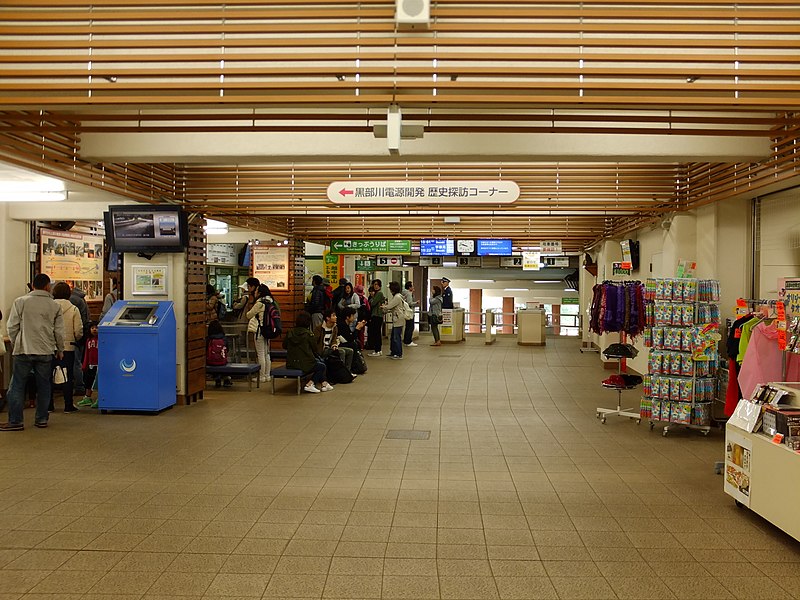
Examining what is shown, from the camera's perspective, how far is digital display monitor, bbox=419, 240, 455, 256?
59.9 ft

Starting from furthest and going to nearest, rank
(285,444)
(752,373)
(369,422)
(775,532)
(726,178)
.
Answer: (369,422), (726,178), (285,444), (752,373), (775,532)

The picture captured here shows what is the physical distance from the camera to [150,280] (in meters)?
9.10

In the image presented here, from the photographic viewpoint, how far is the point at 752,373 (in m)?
6.32

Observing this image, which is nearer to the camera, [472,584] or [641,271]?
[472,584]

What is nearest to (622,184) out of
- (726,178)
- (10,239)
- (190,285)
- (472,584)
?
(726,178)

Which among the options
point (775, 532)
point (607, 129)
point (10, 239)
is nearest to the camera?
point (775, 532)

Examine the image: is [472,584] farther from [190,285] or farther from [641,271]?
[641,271]

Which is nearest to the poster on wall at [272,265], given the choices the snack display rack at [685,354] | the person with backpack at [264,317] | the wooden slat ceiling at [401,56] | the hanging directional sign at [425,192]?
the person with backpack at [264,317]

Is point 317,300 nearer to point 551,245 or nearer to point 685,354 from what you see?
point 551,245

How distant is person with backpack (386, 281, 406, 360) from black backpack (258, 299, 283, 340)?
5.00 m

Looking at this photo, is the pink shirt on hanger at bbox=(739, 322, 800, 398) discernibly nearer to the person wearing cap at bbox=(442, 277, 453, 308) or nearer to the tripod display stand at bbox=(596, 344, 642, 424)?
the tripod display stand at bbox=(596, 344, 642, 424)

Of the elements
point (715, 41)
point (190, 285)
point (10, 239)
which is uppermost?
point (715, 41)

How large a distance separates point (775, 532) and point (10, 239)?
9.95 meters

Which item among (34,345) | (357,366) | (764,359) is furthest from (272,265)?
(764,359)
